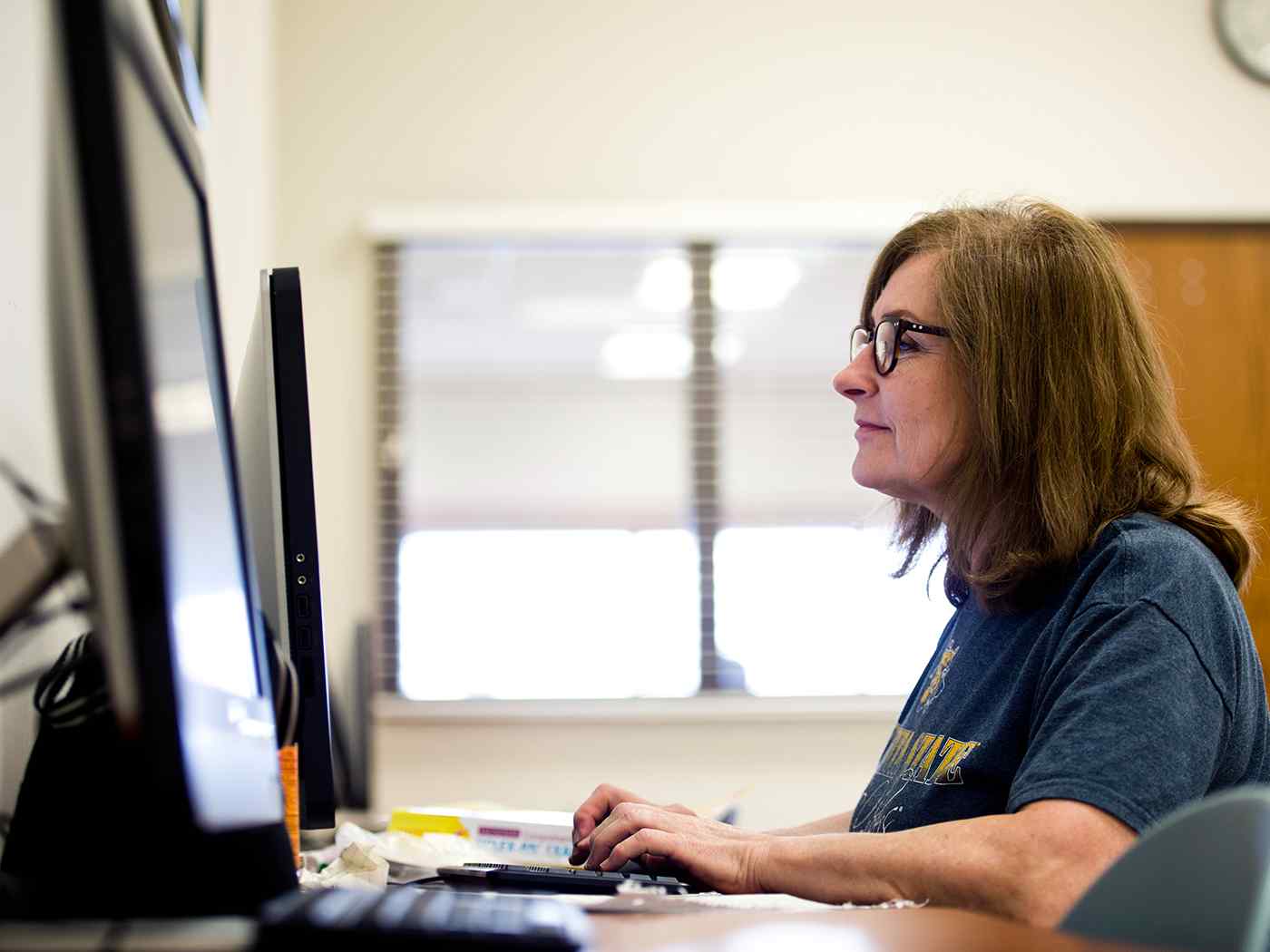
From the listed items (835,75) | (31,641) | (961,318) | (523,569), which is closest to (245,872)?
(31,641)

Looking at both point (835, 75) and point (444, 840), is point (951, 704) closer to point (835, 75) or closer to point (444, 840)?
point (444, 840)

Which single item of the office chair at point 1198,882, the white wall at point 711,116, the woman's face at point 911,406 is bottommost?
the office chair at point 1198,882

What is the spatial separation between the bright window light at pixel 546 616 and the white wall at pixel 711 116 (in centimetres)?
23

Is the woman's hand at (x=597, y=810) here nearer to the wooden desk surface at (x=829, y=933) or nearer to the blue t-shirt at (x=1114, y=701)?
the blue t-shirt at (x=1114, y=701)

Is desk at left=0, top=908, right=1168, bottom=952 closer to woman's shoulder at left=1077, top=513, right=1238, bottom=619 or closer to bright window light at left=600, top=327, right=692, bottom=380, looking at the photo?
woman's shoulder at left=1077, top=513, right=1238, bottom=619

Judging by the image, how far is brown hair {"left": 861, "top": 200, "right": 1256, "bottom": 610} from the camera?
3.51 ft

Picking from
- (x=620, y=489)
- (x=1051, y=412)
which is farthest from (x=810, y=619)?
(x=1051, y=412)

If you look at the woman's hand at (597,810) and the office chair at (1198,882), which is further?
the woman's hand at (597,810)

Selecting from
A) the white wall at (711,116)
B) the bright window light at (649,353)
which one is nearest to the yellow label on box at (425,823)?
the white wall at (711,116)

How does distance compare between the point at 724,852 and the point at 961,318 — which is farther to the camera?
the point at 961,318

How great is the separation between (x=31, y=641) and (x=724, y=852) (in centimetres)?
56

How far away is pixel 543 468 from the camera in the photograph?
134 inches

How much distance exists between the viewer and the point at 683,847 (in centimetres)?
97

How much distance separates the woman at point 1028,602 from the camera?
0.85 m
